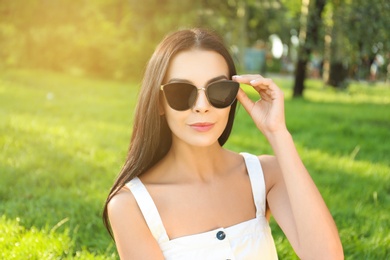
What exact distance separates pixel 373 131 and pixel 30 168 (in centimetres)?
524

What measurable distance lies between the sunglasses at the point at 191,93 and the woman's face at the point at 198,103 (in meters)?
0.02

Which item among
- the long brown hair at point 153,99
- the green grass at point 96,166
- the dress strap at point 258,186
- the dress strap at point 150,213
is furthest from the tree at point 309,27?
the dress strap at point 150,213

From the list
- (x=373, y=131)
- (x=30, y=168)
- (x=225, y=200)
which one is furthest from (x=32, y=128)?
(x=225, y=200)

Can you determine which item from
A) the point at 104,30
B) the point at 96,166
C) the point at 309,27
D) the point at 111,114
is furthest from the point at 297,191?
the point at 104,30

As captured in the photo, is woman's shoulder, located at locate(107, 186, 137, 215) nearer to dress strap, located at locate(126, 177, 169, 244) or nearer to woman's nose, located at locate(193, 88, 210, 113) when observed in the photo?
dress strap, located at locate(126, 177, 169, 244)

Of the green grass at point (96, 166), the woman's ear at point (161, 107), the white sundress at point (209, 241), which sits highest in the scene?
the woman's ear at point (161, 107)

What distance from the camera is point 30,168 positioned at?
→ 6.35 m

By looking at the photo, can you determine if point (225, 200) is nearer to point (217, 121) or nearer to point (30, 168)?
point (217, 121)

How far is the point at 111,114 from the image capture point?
1114 cm

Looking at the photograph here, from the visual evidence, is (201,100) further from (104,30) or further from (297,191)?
(104,30)

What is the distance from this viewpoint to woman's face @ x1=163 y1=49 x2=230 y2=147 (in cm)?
265

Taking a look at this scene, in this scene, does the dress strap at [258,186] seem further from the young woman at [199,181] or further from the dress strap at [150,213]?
the dress strap at [150,213]

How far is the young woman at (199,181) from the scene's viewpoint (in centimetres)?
265

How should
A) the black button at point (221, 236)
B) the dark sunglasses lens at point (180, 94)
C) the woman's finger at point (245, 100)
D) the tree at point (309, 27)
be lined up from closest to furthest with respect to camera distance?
the dark sunglasses lens at point (180, 94) < the black button at point (221, 236) < the woman's finger at point (245, 100) < the tree at point (309, 27)
